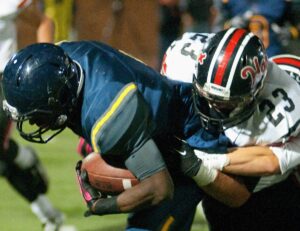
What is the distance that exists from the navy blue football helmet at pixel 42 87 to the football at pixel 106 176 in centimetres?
25

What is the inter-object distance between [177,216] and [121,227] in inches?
51.9

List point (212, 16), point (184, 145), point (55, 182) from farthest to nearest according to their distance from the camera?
point (212, 16)
point (55, 182)
point (184, 145)

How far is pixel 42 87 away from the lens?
3.55 metres

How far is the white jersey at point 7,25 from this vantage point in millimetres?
5223

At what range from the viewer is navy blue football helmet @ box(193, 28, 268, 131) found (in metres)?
3.85

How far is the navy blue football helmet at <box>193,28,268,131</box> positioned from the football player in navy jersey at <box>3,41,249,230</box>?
12 centimetres

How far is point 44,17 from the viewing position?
18.1 ft

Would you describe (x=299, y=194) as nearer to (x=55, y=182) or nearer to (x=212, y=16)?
(x=55, y=182)

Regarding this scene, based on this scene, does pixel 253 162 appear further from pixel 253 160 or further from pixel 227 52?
pixel 227 52

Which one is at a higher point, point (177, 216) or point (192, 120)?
point (192, 120)

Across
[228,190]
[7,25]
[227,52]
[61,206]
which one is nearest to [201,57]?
[227,52]

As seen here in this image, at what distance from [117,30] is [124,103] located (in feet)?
A: 28.7

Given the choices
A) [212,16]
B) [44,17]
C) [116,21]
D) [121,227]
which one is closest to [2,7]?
[44,17]

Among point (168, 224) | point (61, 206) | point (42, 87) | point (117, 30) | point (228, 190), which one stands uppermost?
point (42, 87)
